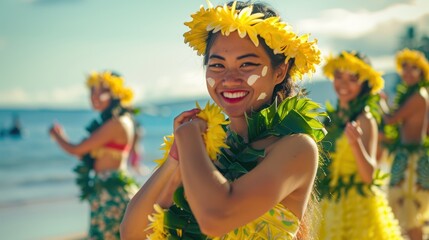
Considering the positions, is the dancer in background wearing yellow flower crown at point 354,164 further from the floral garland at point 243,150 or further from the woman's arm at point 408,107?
the floral garland at point 243,150

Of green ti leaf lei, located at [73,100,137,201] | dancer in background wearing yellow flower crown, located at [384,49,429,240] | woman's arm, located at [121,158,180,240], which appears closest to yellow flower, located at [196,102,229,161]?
woman's arm, located at [121,158,180,240]

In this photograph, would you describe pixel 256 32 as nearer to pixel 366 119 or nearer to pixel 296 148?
pixel 296 148

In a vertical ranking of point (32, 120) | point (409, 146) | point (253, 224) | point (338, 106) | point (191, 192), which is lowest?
point (32, 120)

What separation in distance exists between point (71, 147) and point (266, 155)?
415 cm

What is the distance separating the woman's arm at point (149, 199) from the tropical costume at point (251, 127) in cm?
4

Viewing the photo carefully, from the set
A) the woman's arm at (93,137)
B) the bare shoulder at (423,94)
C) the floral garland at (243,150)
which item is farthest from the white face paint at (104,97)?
the floral garland at (243,150)

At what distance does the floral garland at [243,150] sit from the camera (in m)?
2.14

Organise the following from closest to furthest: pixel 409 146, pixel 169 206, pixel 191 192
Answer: pixel 191 192 → pixel 169 206 → pixel 409 146

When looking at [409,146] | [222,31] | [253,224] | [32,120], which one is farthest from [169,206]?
[32,120]

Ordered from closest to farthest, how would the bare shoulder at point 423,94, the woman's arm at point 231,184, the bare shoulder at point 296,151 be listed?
1. the woman's arm at point 231,184
2. the bare shoulder at point 296,151
3. the bare shoulder at point 423,94

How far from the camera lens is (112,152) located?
242 inches

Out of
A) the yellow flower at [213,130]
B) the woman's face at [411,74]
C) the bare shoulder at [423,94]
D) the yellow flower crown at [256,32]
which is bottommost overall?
the bare shoulder at [423,94]

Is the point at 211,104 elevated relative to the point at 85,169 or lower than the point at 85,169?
elevated

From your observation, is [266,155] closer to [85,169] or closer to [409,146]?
[85,169]
